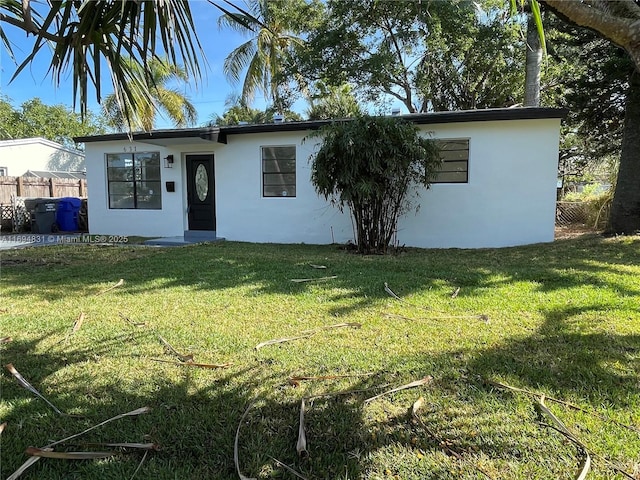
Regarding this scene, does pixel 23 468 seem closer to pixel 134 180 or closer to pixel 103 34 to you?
pixel 103 34

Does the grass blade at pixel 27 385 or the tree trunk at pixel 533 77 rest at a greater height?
the tree trunk at pixel 533 77

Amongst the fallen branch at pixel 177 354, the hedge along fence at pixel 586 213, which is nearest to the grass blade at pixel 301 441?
the fallen branch at pixel 177 354

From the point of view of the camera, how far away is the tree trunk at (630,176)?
774 cm

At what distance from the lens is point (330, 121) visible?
27.2 ft

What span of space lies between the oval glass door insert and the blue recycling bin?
4.52 meters

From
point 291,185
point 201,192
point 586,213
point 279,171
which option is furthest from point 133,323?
point 586,213

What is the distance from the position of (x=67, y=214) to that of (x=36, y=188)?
3937 mm

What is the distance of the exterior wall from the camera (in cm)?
813

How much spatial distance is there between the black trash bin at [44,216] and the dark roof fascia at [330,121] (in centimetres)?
238

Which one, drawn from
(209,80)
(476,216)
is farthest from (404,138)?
(209,80)

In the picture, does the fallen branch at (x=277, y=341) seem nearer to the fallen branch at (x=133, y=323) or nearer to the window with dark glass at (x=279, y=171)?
the fallen branch at (x=133, y=323)

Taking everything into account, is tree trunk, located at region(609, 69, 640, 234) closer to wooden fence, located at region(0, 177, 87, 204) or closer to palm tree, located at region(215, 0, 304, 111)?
palm tree, located at region(215, 0, 304, 111)

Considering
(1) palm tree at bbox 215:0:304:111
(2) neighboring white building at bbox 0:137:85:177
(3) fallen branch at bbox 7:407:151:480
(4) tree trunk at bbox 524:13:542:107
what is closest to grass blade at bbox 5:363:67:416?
(3) fallen branch at bbox 7:407:151:480

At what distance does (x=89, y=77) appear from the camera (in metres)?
3.12
